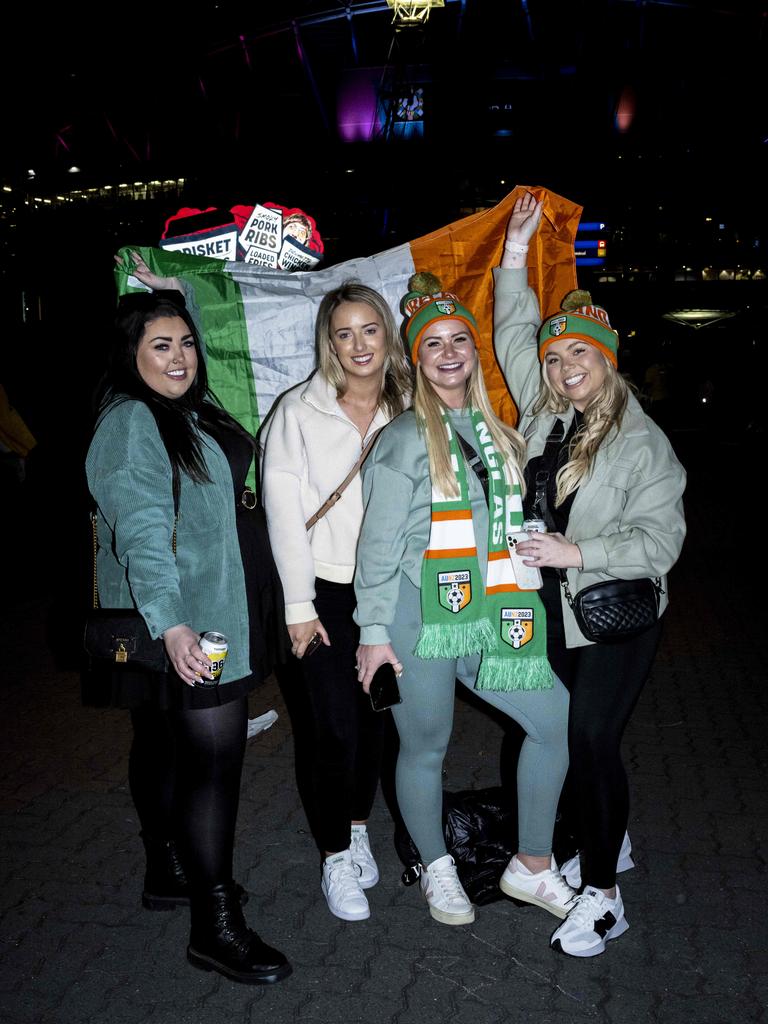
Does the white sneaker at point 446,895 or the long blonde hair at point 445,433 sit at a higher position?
the long blonde hair at point 445,433

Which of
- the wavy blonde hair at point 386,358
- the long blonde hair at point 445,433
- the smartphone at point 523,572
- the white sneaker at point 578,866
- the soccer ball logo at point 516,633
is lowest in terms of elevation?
the white sneaker at point 578,866

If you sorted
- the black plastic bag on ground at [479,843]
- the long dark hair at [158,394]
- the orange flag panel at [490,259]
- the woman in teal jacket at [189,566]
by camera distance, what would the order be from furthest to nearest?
1. the orange flag panel at [490,259]
2. the black plastic bag on ground at [479,843]
3. the long dark hair at [158,394]
4. the woman in teal jacket at [189,566]

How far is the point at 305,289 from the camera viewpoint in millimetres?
3984

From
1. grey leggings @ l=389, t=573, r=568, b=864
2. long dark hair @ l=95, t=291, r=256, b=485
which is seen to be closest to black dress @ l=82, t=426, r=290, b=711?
long dark hair @ l=95, t=291, r=256, b=485

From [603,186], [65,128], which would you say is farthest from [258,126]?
[603,186]

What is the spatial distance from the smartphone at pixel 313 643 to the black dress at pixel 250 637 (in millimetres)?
80

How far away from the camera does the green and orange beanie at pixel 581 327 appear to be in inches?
131

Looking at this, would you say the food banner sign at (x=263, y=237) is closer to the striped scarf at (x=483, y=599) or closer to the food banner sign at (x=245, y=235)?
the food banner sign at (x=245, y=235)

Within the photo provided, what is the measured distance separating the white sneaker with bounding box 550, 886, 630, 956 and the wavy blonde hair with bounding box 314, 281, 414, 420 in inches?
75.9

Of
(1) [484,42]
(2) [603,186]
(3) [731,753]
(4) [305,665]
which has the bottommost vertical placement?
(3) [731,753]

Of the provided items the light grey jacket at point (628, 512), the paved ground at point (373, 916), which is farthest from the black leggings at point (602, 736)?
the paved ground at point (373, 916)

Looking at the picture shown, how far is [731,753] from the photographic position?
16.9 feet

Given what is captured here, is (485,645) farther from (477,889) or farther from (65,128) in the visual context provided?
(65,128)

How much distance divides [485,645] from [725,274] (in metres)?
47.6
